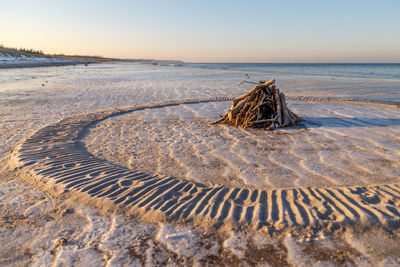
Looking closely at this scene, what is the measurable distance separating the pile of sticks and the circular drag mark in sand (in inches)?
8.9

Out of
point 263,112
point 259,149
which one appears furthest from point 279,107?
point 259,149

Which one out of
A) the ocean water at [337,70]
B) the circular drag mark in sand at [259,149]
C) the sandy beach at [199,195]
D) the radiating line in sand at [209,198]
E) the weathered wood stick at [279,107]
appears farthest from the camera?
the ocean water at [337,70]

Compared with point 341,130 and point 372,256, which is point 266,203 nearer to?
point 372,256

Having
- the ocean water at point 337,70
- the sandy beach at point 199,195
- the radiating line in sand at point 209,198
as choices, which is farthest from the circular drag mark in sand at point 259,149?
the ocean water at point 337,70

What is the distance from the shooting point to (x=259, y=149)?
4.12 meters

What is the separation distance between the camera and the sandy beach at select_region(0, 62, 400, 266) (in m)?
2.00

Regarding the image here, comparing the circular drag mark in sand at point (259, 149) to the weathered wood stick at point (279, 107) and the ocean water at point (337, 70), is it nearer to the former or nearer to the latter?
the weathered wood stick at point (279, 107)

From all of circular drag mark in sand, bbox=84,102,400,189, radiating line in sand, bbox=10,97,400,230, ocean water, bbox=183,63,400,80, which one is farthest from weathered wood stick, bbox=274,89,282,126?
ocean water, bbox=183,63,400,80

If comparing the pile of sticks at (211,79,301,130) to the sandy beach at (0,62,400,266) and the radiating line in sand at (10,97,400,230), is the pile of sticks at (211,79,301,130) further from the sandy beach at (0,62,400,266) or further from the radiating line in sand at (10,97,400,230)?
the radiating line in sand at (10,97,400,230)

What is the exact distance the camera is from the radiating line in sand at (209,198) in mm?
2326

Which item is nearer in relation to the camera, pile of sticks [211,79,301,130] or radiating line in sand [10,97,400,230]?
radiating line in sand [10,97,400,230]

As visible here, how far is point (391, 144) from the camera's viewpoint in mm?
4203

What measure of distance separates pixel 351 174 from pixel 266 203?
124cm

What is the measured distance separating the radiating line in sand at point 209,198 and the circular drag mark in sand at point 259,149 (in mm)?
216
